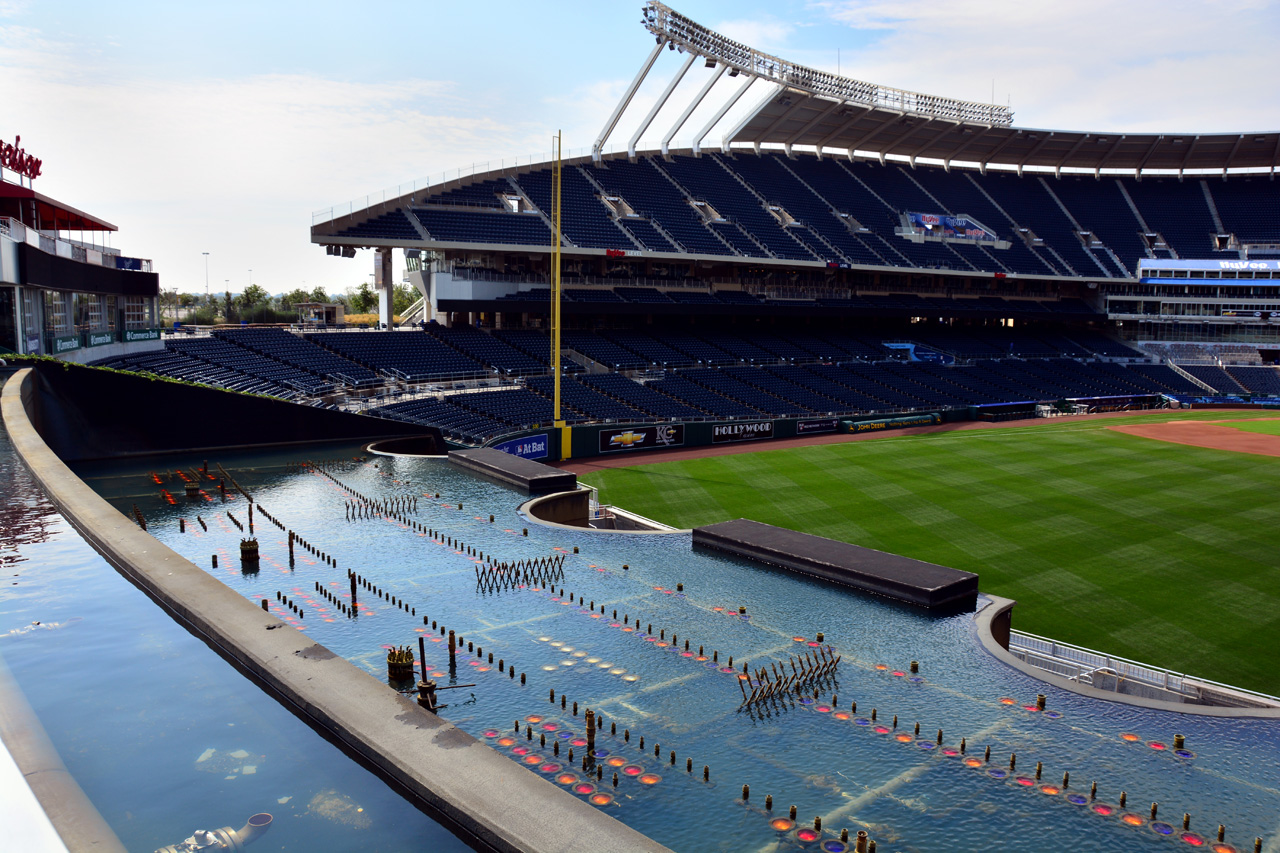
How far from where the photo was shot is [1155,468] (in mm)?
41469

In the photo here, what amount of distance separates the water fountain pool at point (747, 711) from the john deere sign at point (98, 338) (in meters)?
21.8

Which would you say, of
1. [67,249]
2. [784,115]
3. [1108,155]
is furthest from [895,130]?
[67,249]

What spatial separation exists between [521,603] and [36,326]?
93.9 feet

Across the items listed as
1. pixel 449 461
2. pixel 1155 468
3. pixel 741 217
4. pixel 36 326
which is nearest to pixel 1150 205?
pixel 741 217

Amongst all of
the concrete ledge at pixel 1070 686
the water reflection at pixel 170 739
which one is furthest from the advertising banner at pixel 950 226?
the water reflection at pixel 170 739

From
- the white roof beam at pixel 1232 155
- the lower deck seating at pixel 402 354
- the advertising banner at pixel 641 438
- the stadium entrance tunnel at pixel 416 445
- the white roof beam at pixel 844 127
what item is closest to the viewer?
the stadium entrance tunnel at pixel 416 445

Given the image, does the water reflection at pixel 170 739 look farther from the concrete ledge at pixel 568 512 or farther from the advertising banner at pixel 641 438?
the advertising banner at pixel 641 438

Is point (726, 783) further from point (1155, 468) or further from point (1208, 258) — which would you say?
point (1208, 258)

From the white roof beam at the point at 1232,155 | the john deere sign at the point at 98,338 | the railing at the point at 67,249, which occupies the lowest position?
the john deere sign at the point at 98,338

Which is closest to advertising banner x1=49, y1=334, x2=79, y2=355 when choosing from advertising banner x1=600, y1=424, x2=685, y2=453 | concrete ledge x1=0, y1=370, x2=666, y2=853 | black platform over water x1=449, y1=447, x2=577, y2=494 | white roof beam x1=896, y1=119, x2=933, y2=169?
black platform over water x1=449, y1=447, x2=577, y2=494

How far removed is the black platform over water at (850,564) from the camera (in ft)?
65.1

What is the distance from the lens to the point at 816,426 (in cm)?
5522

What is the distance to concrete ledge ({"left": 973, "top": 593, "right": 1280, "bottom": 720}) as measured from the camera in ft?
50.2

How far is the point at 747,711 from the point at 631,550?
10081 mm
